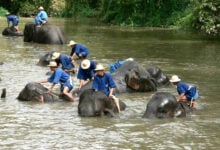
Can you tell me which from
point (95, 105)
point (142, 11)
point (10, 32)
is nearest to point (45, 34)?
point (10, 32)

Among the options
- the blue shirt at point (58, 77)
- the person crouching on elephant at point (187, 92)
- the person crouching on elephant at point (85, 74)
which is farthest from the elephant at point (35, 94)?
the person crouching on elephant at point (187, 92)

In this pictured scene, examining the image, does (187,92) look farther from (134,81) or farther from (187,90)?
(134,81)

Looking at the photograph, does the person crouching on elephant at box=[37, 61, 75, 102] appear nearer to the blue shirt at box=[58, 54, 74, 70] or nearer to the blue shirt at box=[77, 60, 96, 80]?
the blue shirt at box=[77, 60, 96, 80]

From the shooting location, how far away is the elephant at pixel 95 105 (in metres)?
11.1

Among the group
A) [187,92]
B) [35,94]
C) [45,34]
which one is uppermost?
[45,34]

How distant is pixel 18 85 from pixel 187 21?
693 inches

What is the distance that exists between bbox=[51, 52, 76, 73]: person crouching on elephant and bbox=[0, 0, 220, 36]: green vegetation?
11.8 m

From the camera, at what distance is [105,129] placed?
33.4 ft

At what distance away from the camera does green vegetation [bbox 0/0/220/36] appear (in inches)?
1053

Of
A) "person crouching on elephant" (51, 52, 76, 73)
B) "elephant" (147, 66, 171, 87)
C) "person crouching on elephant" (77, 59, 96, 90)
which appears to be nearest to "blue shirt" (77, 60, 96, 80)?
"person crouching on elephant" (77, 59, 96, 90)

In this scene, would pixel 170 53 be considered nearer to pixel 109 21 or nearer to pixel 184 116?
pixel 184 116

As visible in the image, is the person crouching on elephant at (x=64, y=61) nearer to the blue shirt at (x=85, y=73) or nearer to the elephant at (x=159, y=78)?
the blue shirt at (x=85, y=73)

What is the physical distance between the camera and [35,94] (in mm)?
12656

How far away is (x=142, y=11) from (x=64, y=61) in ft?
78.0
